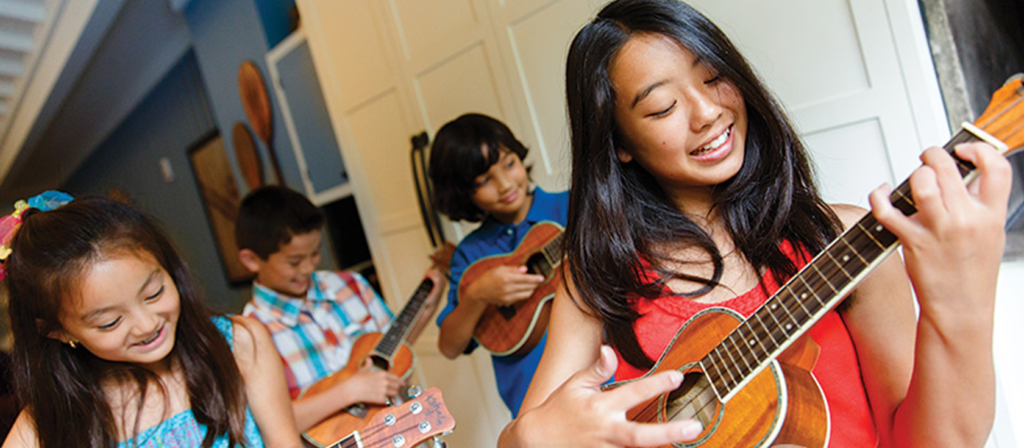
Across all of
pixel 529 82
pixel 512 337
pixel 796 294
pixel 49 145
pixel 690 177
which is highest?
pixel 49 145

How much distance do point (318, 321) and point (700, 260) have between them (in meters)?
1.19

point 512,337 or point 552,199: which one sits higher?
point 552,199

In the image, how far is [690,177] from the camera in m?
0.75

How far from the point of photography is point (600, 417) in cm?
65

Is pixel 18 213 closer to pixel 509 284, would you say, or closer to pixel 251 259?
pixel 251 259

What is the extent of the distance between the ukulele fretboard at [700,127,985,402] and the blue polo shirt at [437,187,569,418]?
0.67m

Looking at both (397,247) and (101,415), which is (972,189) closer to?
(101,415)

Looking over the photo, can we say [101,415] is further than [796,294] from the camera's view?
Yes

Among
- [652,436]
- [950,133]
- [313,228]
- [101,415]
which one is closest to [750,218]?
[652,436]

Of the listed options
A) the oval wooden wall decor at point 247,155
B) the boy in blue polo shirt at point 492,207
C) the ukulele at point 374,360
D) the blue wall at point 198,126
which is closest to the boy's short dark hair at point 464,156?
the boy in blue polo shirt at point 492,207

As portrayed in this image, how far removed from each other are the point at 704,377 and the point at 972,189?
31cm

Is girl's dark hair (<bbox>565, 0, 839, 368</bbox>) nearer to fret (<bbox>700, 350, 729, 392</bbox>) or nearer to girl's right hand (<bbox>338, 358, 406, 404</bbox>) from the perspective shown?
fret (<bbox>700, 350, 729, 392</bbox>)

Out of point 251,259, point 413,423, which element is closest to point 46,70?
point 251,259

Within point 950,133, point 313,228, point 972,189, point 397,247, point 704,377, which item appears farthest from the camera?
point 397,247
